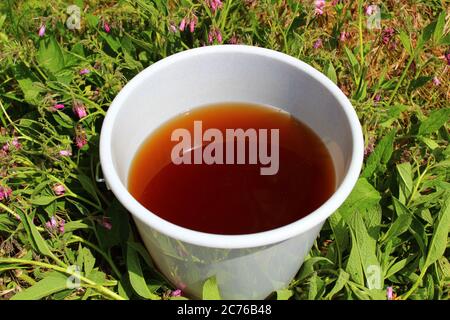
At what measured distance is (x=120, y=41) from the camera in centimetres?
176

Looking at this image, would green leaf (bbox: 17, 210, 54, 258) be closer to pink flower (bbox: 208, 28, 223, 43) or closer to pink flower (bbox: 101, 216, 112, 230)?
pink flower (bbox: 101, 216, 112, 230)

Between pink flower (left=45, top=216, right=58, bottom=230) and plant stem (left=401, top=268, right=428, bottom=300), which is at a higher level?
pink flower (left=45, top=216, right=58, bottom=230)

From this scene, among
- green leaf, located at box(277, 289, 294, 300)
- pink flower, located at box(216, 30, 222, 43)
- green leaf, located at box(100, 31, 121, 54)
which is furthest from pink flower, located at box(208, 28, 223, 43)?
green leaf, located at box(277, 289, 294, 300)

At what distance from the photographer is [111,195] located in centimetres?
160

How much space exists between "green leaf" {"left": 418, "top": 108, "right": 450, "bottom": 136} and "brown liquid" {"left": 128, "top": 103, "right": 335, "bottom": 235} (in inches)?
16.2

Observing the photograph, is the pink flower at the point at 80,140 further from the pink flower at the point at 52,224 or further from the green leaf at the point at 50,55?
the green leaf at the point at 50,55

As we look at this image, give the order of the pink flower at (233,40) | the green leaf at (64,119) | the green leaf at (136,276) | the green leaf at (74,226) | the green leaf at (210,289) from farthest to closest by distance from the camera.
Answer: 1. the pink flower at (233,40)
2. the green leaf at (64,119)
3. the green leaf at (74,226)
4. the green leaf at (136,276)
5. the green leaf at (210,289)

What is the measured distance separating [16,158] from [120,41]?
0.49 meters

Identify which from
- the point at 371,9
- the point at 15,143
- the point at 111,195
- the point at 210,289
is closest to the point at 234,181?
the point at 210,289

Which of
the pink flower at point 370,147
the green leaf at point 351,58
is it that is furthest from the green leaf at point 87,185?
the green leaf at point 351,58

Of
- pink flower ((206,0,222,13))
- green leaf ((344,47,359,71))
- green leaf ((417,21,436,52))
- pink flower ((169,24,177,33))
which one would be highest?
pink flower ((206,0,222,13))

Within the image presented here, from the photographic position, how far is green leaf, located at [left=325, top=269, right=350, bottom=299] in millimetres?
1325

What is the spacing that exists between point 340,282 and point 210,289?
283 mm

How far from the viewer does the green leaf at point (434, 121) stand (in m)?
1.64
